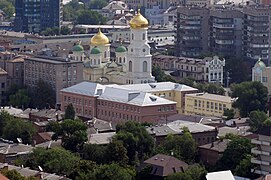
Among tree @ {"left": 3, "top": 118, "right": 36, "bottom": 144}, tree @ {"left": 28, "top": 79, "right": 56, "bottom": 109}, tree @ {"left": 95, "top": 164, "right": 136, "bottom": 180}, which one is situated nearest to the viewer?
tree @ {"left": 95, "top": 164, "right": 136, "bottom": 180}

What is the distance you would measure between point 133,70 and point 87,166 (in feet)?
71.9

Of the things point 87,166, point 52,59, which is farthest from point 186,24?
point 87,166

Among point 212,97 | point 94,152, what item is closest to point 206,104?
point 212,97

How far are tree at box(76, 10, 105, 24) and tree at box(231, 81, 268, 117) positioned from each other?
42.3m

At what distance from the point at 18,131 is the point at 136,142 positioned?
596cm

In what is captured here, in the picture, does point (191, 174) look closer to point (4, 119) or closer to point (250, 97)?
point (4, 119)

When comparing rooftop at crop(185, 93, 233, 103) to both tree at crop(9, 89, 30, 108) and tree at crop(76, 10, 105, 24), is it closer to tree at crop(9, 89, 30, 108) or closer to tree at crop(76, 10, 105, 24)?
tree at crop(9, 89, 30, 108)

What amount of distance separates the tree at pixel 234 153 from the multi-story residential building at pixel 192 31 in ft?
109

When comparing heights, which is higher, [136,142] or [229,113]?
[136,142]

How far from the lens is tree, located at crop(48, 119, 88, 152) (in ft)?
160

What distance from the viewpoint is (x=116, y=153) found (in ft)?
153

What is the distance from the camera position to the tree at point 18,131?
51.2 metres

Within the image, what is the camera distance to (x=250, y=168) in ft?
142

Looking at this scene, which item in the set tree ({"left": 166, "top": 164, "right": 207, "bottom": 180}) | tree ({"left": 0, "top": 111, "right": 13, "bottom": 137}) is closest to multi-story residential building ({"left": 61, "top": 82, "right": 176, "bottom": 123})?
tree ({"left": 0, "top": 111, "right": 13, "bottom": 137})
